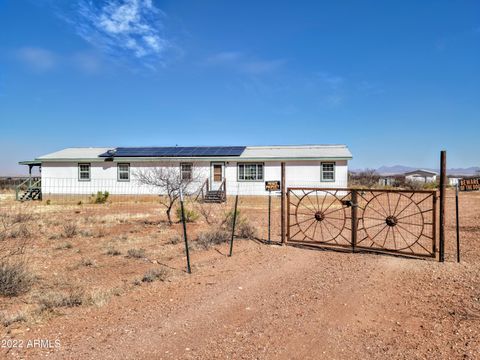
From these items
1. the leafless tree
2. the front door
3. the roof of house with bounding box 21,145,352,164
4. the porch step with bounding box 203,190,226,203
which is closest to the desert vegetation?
the leafless tree

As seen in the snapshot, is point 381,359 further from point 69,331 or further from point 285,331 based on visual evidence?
point 69,331

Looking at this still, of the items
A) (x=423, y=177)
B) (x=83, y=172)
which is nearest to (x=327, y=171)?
(x=83, y=172)

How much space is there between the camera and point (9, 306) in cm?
486

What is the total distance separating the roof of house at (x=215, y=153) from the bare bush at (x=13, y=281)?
58.1 feet

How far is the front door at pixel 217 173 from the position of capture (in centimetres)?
2338

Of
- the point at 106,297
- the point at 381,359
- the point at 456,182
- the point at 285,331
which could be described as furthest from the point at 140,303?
the point at 456,182

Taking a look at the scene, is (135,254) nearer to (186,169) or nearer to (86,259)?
(86,259)

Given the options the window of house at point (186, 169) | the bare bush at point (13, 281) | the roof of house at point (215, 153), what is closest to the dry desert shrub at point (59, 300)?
the bare bush at point (13, 281)

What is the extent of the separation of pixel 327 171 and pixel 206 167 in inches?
319

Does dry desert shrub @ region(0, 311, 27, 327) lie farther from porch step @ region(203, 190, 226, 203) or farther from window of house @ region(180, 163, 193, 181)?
window of house @ region(180, 163, 193, 181)

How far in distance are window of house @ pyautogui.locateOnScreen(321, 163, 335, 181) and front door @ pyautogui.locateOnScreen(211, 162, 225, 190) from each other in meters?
6.65

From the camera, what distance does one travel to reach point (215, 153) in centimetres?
2403

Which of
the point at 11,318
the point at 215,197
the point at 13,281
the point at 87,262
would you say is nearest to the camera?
the point at 11,318

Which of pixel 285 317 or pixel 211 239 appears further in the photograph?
pixel 211 239
